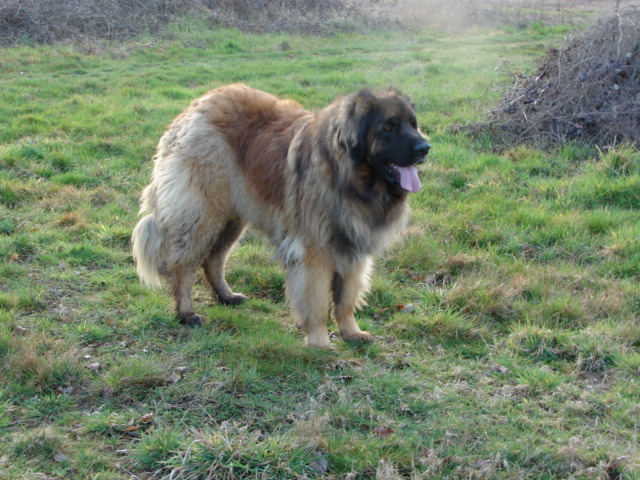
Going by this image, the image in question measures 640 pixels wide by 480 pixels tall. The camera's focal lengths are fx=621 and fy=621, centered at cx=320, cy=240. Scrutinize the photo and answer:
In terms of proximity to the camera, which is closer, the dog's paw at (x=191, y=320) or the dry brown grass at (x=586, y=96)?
the dog's paw at (x=191, y=320)

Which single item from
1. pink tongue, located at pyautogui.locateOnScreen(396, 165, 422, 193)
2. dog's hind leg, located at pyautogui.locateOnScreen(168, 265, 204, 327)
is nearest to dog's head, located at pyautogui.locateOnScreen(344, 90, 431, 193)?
pink tongue, located at pyautogui.locateOnScreen(396, 165, 422, 193)

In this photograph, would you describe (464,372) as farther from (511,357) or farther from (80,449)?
(80,449)

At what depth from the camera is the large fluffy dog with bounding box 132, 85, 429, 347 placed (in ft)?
14.2

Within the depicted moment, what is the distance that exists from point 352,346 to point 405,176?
53.7 inches

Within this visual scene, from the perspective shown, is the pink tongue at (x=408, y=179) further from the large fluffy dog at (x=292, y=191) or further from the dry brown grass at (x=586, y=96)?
the dry brown grass at (x=586, y=96)

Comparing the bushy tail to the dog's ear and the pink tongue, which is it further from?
the pink tongue

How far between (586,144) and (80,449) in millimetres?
7192

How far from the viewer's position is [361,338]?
4.78 metres

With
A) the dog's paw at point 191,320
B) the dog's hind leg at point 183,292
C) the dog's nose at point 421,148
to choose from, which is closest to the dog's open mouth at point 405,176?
the dog's nose at point 421,148

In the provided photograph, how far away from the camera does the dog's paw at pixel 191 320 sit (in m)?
4.96

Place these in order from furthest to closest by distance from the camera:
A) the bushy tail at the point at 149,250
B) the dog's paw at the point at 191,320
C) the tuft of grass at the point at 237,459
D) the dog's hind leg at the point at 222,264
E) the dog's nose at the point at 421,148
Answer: the dog's hind leg at the point at 222,264, the bushy tail at the point at 149,250, the dog's paw at the point at 191,320, the dog's nose at the point at 421,148, the tuft of grass at the point at 237,459

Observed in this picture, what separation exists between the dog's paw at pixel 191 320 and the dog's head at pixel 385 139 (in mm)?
1845

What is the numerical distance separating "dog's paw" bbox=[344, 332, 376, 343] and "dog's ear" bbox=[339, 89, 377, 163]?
54.1 inches

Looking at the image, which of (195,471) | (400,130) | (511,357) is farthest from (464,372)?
(195,471)
